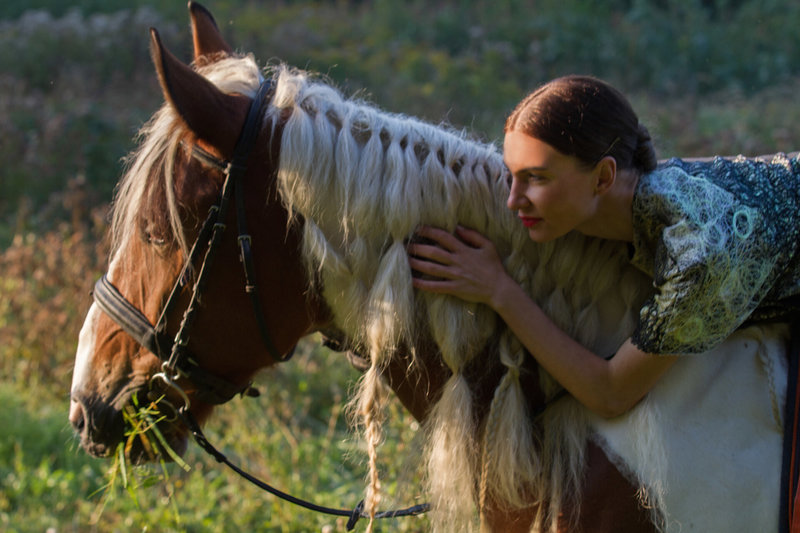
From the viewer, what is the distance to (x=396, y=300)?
1842mm

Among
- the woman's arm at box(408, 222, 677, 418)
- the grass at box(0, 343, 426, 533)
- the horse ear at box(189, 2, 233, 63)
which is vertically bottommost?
the grass at box(0, 343, 426, 533)

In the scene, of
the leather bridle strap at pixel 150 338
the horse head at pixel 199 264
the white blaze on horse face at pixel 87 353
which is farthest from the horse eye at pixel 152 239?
the white blaze on horse face at pixel 87 353

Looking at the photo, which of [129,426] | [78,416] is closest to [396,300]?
[129,426]

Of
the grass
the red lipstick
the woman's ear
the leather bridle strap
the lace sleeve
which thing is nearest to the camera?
the lace sleeve

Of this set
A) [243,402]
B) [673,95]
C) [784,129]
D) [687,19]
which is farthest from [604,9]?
[243,402]

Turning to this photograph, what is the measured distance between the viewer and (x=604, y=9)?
37.7 ft

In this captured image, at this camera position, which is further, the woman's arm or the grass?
the grass

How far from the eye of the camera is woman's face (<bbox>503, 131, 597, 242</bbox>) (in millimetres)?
1708

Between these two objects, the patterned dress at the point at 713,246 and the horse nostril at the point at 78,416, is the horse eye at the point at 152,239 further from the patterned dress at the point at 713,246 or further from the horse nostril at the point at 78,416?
the patterned dress at the point at 713,246

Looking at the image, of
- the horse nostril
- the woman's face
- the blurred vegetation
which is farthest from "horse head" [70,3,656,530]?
the blurred vegetation

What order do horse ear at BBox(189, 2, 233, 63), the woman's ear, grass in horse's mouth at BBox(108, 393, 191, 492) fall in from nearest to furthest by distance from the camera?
the woman's ear < grass in horse's mouth at BBox(108, 393, 191, 492) < horse ear at BBox(189, 2, 233, 63)

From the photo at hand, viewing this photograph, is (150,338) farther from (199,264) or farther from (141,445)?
(141,445)

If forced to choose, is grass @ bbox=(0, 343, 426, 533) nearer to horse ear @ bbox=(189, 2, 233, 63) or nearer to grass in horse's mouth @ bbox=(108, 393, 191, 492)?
grass in horse's mouth @ bbox=(108, 393, 191, 492)

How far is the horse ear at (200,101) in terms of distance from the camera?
1.67m
